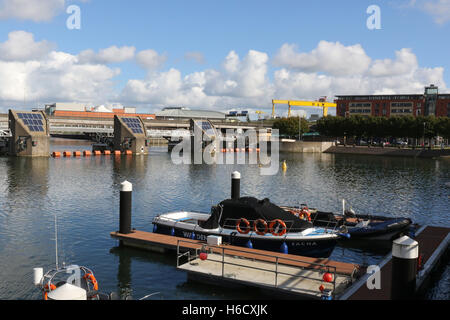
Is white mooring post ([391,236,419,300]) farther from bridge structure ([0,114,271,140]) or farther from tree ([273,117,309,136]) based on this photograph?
tree ([273,117,309,136])

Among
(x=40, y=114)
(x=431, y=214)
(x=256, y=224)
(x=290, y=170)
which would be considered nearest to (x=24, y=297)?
(x=256, y=224)

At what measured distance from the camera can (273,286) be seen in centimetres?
1906

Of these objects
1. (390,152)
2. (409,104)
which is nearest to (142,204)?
(390,152)

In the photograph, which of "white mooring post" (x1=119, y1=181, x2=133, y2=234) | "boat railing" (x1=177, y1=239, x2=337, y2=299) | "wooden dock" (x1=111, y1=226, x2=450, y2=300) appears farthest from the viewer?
"white mooring post" (x1=119, y1=181, x2=133, y2=234)

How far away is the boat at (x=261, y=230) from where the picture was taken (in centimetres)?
2503

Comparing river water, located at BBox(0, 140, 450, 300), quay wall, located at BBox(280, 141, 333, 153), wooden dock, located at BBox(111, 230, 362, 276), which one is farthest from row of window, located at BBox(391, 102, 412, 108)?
wooden dock, located at BBox(111, 230, 362, 276)

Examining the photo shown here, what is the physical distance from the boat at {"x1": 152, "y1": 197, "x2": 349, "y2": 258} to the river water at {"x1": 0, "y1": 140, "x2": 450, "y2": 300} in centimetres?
261

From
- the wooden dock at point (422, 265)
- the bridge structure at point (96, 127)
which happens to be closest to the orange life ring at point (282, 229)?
A: the wooden dock at point (422, 265)

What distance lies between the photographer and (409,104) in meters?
188

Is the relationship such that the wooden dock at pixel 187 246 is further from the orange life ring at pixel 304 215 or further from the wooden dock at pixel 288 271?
the orange life ring at pixel 304 215

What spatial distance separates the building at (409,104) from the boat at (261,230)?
169 m

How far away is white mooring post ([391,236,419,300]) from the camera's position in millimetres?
14375

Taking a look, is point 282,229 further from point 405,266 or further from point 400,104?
point 400,104
